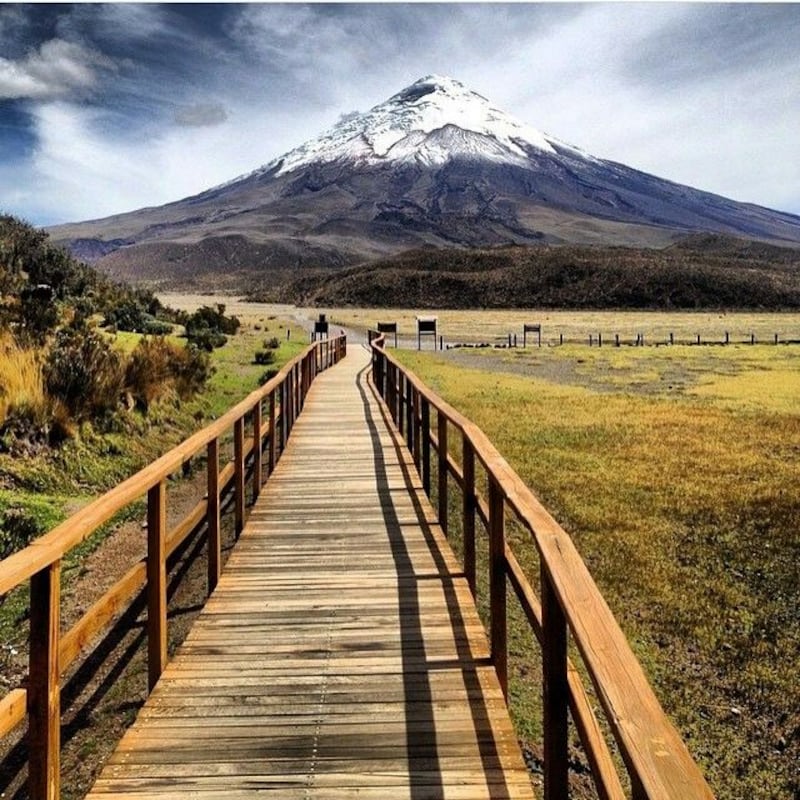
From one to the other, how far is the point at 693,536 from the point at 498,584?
4680 millimetres

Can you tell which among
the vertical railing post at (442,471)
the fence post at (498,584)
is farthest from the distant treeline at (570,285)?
the fence post at (498,584)

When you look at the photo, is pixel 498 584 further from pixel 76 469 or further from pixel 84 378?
pixel 84 378

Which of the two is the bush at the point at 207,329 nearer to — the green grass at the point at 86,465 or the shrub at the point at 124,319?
the shrub at the point at 124,319

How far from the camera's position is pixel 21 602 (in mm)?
5953

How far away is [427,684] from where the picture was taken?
11.4ft

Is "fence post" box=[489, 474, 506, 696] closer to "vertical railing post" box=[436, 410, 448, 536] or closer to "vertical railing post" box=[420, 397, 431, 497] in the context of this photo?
"vertical railing post" box=[436, 410, 448, 536]

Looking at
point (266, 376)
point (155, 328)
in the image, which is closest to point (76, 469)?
point (266, 376)

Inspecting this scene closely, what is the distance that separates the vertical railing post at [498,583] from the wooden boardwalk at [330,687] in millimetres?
93

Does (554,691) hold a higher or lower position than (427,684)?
higher

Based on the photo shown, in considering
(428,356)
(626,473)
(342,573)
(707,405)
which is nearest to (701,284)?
(428,356)

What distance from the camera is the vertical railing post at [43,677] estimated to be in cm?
243

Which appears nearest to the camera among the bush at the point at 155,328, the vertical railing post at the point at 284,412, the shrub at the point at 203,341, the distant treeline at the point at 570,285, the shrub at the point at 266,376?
the vertical railing post at the point at 284,412

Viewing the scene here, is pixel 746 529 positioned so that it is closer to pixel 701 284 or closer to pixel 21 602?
pixel 21 602

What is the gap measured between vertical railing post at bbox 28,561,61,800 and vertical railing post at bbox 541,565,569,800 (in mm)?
1644
